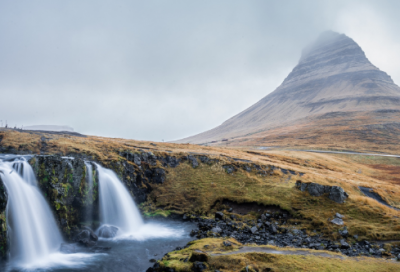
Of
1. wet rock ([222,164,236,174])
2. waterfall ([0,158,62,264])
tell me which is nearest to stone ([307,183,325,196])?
wet rock ([222,164,236,174])

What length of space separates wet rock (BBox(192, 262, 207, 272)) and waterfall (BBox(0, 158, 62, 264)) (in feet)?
45.6

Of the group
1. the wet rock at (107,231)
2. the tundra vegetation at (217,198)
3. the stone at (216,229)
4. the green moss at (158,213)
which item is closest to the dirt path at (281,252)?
the tundra vegetation at (217,198)

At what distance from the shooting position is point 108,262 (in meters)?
19.4

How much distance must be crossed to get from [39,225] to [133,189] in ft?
45.3

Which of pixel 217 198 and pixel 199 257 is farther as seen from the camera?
pixel 217 198

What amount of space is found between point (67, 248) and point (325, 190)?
2937 centimetres

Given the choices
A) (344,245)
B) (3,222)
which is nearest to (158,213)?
(3,222)

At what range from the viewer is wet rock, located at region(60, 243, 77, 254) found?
824 inches

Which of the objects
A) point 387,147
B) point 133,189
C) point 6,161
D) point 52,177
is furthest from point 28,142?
point 387,147

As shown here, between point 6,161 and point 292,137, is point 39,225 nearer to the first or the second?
point 6,161

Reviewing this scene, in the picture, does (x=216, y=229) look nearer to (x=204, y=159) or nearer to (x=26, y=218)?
(x=26, y=218)

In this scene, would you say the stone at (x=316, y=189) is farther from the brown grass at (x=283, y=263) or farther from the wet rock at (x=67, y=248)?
the wet rock at (x=67, y=248)

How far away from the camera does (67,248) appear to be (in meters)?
21.2

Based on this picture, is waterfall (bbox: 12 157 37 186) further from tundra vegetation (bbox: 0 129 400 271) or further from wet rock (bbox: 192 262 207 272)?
wet rock (bbox: 192 262 207 272)
